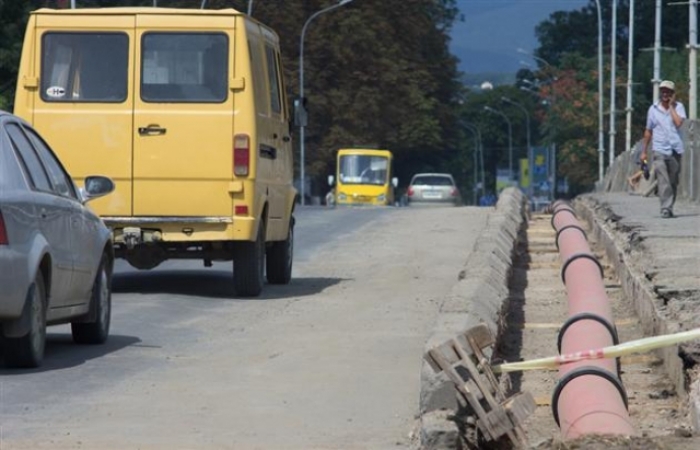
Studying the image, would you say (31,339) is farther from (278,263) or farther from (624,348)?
(278,263)

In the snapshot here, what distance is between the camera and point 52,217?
12.3m

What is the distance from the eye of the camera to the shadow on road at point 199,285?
1871 cm

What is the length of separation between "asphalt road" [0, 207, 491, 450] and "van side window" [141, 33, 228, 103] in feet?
6.10

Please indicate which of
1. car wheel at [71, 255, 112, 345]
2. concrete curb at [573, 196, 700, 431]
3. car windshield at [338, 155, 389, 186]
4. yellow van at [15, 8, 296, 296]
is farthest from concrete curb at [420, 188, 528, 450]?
car windshield at [338, 155, 389, 186]

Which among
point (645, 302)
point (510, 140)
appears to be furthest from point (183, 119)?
point (510, 140)

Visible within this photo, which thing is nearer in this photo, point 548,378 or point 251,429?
point 251,429

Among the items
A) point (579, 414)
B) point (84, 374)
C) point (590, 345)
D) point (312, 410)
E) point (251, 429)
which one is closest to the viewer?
point (579, 414)

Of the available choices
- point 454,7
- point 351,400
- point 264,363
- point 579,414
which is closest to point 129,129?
point 264,363

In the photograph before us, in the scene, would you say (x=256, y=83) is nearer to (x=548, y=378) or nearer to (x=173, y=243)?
(x=173, y=243)

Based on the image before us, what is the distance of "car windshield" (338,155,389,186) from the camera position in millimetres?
73938

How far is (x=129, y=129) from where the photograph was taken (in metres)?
18.0

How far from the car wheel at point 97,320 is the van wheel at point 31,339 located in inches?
56.0

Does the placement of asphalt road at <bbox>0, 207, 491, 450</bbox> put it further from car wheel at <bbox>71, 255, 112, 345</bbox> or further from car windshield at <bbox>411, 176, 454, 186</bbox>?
car windshield at <bbox>411, 176, 454, 186</bbox>

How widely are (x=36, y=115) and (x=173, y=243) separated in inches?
67.5
